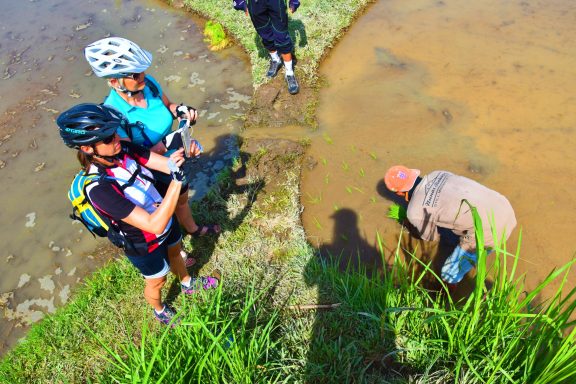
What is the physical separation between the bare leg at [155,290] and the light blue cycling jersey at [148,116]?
88cm

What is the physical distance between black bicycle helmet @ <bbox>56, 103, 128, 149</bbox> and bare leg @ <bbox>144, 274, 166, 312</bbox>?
0.99m

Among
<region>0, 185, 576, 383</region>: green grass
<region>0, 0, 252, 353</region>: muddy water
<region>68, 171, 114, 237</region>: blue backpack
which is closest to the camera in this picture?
<region>0, 185, 576, 383</region>: green grass

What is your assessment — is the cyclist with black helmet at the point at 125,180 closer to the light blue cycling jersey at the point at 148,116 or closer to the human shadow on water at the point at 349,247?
the light blue cycling jersey at the point at 148,116

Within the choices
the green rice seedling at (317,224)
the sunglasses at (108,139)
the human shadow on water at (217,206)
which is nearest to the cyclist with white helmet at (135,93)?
the sunglasses at (108,139)

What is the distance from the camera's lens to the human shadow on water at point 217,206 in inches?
131

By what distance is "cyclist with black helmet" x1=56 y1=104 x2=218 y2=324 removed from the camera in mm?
1990

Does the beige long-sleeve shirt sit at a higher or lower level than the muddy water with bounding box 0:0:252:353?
higher

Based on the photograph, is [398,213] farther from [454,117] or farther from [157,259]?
[157,259]

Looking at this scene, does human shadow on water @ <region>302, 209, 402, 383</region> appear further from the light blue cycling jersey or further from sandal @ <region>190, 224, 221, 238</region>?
the light blue cycling jersey

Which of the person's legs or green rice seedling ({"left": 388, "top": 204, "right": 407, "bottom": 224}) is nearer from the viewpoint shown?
the person's legs

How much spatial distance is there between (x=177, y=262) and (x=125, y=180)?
853 mm

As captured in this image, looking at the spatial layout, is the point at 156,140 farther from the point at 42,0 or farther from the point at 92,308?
the point at 42,0

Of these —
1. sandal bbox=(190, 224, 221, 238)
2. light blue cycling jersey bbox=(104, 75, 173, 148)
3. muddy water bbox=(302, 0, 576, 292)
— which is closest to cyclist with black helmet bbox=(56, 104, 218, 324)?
light blue cycling jersey bbox=(104, 75, 173, 148)

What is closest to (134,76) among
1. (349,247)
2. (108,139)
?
(108,139)
